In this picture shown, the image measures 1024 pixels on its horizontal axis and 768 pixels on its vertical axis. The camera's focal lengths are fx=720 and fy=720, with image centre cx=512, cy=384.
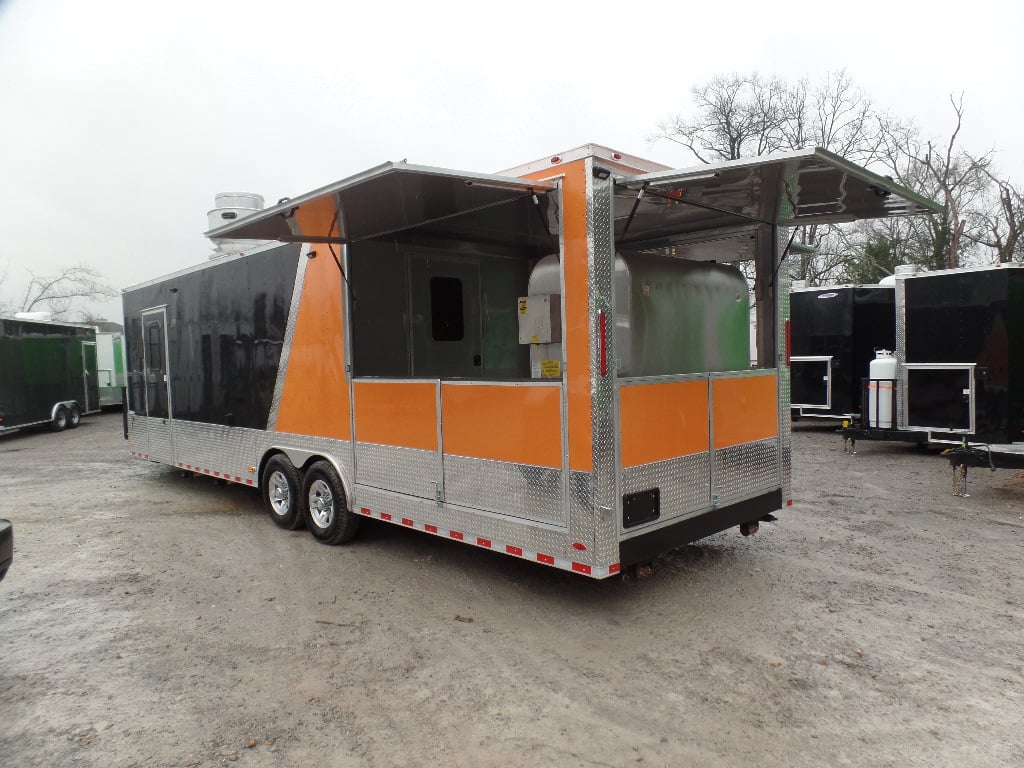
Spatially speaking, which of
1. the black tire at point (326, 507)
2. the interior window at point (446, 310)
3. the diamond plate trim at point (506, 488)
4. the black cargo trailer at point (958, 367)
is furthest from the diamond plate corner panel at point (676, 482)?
the black cargo trailer at point (958, 367)

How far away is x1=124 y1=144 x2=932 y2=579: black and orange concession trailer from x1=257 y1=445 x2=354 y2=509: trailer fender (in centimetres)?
2

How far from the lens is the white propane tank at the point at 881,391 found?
32.8 feet

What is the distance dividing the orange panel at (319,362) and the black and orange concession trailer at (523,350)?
0.02 meters

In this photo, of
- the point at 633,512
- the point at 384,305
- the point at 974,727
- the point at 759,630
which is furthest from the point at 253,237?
the point at 974,727

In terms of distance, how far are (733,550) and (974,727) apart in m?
2.61

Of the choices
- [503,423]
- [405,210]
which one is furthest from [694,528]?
[405,210]

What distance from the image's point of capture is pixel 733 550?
5672 mm

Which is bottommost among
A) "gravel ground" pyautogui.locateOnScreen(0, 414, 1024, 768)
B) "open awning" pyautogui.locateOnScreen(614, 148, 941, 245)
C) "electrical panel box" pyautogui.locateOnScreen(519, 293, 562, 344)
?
"gravel ground" pyautogui.locateOnScreen(0, 414, 1024, 768)

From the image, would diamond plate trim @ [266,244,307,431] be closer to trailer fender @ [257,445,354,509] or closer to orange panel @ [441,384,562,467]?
trailer fender @ [257,445,354,509]

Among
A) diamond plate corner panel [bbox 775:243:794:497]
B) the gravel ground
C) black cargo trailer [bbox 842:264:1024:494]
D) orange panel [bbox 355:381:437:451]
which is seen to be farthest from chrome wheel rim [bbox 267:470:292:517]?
black cargo trailer [bbox 842:264:1024:494]

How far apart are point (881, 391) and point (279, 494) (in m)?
8.15

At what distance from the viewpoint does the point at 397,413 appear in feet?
17.1

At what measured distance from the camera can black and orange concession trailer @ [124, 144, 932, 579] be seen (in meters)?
4.05

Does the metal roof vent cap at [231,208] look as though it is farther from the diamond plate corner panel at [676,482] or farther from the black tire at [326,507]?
the diamond plate corner panel at [676,482]
